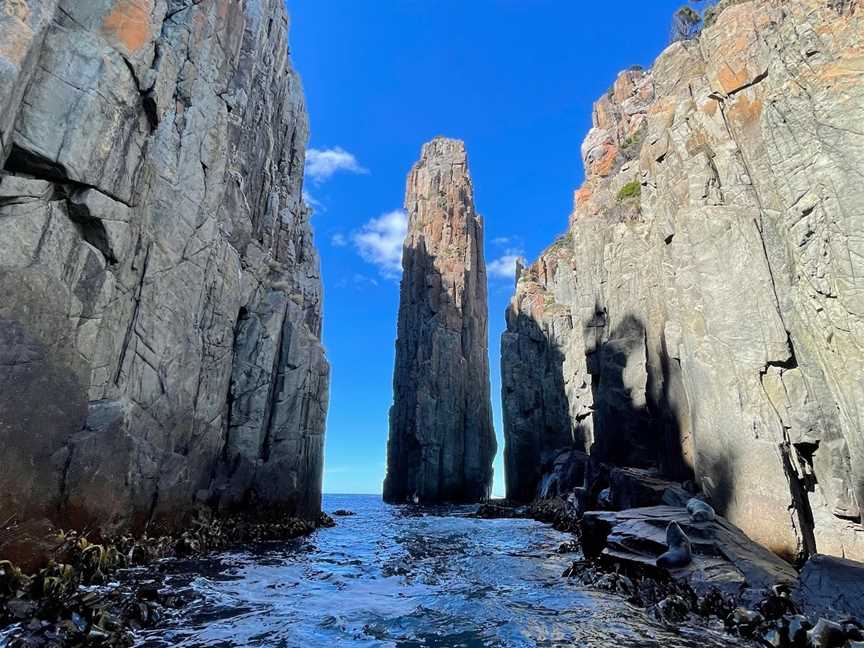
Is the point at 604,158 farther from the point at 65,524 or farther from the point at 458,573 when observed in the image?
the point at 65,524

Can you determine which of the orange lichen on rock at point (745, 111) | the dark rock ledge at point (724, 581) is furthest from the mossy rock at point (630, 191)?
the dark rock ledge at point (724, 581)

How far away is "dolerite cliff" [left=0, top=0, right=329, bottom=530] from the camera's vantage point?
13281mm

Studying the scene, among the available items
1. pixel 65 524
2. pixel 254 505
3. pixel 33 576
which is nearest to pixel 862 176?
pixel 33 576

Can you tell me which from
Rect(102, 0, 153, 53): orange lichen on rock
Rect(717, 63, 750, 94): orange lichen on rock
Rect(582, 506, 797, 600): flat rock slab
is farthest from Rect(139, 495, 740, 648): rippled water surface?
Rect(717, 63, 750, 94): orange lichen on rock

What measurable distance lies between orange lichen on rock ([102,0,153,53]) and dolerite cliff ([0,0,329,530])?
0.07m

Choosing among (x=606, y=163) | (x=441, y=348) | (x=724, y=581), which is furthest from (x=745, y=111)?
(x=441, y=348)

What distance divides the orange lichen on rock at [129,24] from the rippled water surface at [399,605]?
57.4 feet

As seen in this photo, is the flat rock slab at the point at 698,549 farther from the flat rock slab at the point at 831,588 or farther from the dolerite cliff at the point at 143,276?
the dolerite cliff at the point at 143,276

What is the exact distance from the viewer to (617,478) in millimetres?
24703

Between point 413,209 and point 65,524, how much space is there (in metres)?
95.6

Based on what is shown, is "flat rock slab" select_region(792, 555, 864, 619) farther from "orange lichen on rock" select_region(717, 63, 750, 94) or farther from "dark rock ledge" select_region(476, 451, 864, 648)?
"orange lichen on rock" select_region(717, 63, 750, 94)

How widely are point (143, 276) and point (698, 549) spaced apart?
68.5 feet

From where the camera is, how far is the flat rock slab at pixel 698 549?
11695 millimetres

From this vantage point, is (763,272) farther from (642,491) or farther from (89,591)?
(89,591)
